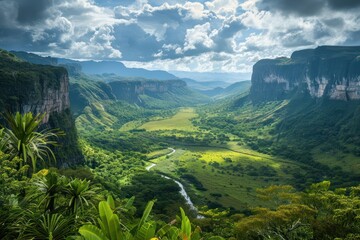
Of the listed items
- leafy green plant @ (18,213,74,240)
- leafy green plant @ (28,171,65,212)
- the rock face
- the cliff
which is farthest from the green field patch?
leafy green plant @ (18,213,74,240)

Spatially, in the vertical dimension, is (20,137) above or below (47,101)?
above

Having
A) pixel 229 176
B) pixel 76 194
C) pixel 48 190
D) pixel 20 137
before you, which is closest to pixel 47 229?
pixel 76 194

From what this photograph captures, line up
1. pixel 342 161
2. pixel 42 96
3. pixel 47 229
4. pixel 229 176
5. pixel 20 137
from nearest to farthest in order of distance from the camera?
pixel 47 229, pixel 20 137, pixel 42 96, pixel 229 176, pixel 342 161

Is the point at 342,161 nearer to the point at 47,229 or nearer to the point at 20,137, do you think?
the point at 20,137

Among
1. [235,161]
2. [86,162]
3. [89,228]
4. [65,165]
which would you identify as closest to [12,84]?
[65,165]

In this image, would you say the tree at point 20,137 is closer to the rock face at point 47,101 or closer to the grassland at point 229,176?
the grassland at point 229,176

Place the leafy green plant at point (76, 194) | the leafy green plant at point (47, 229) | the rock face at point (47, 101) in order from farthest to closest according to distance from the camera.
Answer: the rock face at point (47, 101)
the leafy green plant at point (76, 194)
the leafy green plant at point (47, 229)

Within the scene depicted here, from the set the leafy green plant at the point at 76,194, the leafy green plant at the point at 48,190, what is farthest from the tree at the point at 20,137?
the leafy green plant at the point at 76,194

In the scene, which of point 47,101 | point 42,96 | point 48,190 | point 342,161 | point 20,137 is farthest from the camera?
point 342,161
